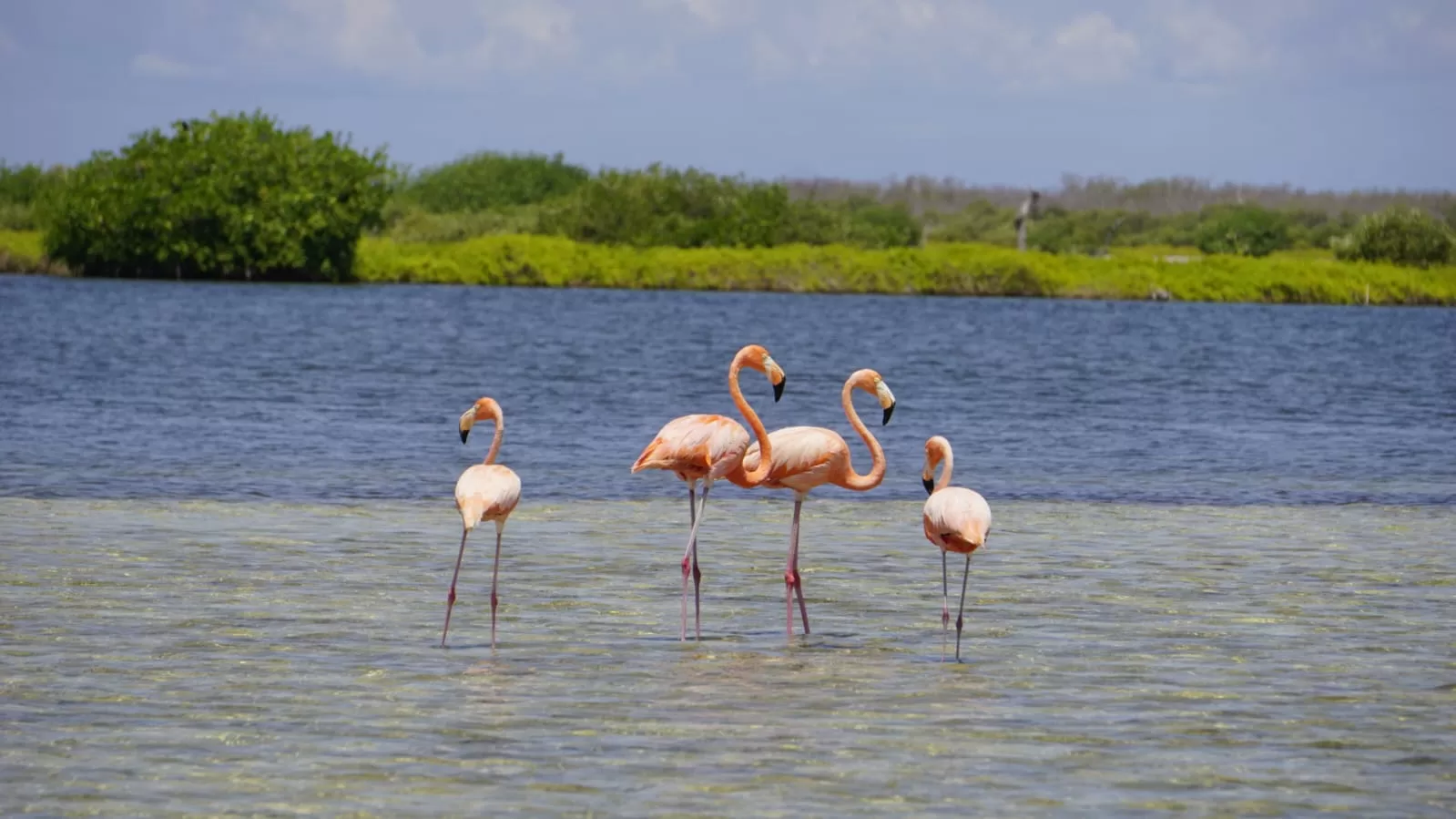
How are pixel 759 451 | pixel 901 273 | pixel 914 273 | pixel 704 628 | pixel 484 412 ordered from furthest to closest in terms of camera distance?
pixel 901 273 → pixel 914 273 → pixel 759 451 → pixel 704 628 → pixel 484 412

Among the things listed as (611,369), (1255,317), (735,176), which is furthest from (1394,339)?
(735,176)

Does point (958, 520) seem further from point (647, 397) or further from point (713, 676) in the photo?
point (647, 397)

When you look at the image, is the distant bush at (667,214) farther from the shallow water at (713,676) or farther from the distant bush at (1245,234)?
the shallow water at (713,676)

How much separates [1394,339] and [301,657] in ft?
207

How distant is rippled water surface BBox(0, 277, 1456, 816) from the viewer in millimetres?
8516

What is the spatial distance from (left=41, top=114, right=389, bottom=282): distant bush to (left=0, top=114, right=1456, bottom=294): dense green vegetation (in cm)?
9

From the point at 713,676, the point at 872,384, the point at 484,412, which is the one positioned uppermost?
the point at 872,384

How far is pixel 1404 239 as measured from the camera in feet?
355

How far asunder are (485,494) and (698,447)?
1493mm

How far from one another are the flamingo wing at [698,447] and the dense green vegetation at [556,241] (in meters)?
87.4

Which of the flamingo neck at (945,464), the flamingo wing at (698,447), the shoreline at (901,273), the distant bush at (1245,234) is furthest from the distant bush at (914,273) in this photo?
the flamingo neck at (945,464)

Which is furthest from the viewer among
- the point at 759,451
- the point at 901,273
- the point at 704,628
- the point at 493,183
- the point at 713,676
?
the point at 493,183

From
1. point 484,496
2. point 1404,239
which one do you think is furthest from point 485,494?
point 1404,239

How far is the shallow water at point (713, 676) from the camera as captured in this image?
27.5 ft
